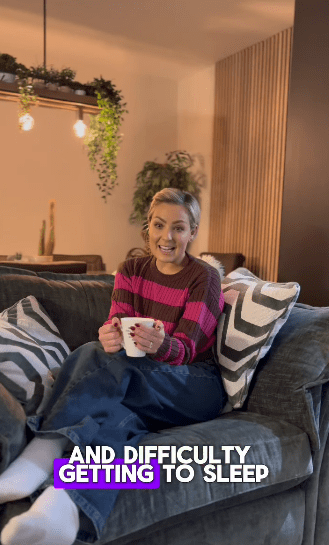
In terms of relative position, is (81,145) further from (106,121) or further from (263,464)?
(263,464)

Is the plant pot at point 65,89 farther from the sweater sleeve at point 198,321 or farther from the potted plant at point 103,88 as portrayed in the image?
the sweater sleeve at point 198,321

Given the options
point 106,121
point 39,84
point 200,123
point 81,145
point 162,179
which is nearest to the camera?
point 39,84

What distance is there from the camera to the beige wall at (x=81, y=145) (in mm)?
5879

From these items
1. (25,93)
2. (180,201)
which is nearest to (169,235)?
(180,201)

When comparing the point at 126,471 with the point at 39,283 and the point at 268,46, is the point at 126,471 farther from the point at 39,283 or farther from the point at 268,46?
the point at 268,46

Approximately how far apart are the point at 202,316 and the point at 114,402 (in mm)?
408

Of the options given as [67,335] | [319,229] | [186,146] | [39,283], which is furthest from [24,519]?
[186,146]

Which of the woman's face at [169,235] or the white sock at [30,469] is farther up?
the woman's face at [169,235]

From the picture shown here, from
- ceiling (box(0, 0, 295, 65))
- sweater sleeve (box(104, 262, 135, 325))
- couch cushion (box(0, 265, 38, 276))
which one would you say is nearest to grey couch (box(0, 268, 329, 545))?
sweater sleeve (box(104, 262, 135, 325))

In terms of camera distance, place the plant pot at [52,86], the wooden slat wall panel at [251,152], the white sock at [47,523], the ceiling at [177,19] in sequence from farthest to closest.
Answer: the wooden slat wall panel at [251,152], the ceiling at [177,19], the plant pot at [52,86], the white sock at [47,523]

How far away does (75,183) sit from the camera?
6.28m

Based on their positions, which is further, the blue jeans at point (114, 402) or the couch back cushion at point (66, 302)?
the couch back cushion at point (66, 302)

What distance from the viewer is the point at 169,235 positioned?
1775 millimetres

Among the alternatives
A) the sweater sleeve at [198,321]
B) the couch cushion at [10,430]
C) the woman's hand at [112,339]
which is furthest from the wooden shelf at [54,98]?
the couch cushion at [10,430]
